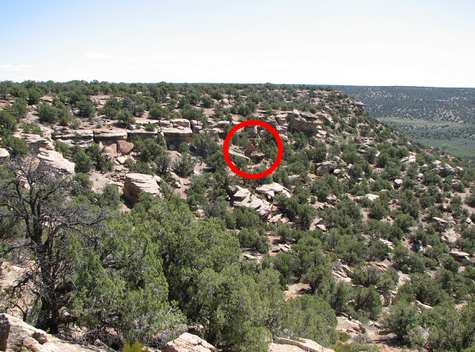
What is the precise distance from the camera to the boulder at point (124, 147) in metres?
30.0

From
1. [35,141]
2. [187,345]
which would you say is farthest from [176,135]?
[187,345]

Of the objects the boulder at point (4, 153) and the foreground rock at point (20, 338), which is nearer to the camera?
the foreground rock at point (20, 338)

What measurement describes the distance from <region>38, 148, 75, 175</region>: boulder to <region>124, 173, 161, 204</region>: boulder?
11.5 ft

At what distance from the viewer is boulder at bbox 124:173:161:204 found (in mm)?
24406

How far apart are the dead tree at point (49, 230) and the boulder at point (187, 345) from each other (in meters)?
2.57

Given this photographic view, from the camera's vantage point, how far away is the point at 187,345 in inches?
346

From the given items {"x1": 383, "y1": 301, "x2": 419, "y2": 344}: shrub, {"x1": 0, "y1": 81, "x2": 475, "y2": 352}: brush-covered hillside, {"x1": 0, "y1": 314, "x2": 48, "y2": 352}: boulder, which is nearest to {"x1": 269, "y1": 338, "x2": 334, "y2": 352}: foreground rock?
{"x1": 0, "y1": 81, "x2": 475, "y2": 352}: brush-covered hillside

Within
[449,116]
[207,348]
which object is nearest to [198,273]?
[207,348]

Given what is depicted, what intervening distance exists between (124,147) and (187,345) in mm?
23532

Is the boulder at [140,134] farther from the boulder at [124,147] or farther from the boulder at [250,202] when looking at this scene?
the boulder at [250,202]

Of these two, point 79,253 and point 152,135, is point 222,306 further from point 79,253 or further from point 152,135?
point 152,135

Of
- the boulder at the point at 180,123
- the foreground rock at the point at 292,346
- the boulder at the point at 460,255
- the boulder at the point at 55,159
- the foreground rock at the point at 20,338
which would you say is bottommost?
the boulder at the point at 460,255

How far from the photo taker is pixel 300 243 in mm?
24625

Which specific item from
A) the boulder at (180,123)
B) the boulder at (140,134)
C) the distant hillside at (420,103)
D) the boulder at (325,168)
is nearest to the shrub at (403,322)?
the boulder at (325,168)
